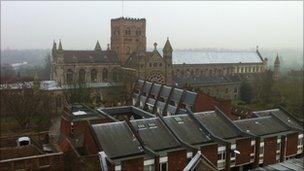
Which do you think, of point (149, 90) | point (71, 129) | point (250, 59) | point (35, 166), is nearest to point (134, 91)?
point (149, 90)

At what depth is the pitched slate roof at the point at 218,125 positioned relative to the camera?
35.0 m

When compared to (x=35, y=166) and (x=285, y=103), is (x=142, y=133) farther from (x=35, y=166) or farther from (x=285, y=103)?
(x=285, y=103)

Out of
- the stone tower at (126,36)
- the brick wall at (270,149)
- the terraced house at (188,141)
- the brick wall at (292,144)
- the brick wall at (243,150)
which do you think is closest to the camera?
the terraced house at (188,141)

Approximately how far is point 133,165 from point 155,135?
16.3 feet

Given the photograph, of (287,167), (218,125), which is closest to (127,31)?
(218,125)

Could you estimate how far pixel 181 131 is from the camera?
3366cm

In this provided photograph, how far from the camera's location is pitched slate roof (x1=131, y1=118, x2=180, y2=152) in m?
31.0

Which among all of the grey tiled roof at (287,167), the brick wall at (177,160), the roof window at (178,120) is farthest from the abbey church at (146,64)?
the grey tiled roof at (287,167)

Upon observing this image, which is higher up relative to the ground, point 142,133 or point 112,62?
point 112,62

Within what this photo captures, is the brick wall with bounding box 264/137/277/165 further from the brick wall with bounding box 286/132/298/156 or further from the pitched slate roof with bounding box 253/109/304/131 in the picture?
the pitched slate roof with bounding box 253/109/304/131

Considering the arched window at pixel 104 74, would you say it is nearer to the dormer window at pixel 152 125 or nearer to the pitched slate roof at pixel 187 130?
the pitched slate roof at pixel 187 130

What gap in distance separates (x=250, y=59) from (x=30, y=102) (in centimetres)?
7538

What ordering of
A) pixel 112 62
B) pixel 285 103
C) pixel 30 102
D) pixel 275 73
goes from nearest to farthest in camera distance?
pixel 30 102 < pixel 285 103 < pixel 112 62 < pixel 275 73

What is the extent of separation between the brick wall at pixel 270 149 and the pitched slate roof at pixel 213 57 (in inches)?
2100
